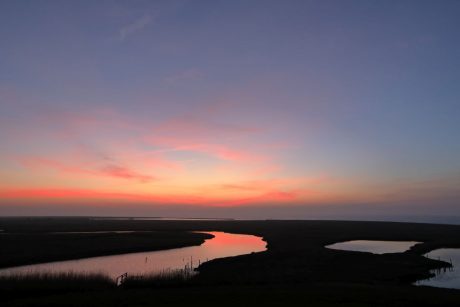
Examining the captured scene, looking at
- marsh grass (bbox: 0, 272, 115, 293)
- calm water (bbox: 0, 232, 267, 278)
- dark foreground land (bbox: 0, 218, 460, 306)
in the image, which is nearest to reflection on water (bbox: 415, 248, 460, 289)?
dark foreground land (bbox: 0, 218, 460, 306)

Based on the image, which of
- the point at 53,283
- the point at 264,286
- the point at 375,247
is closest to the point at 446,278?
the point at 264,286

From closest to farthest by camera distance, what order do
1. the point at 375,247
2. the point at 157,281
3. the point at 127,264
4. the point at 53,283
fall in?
1. the point at 53,283
2. the point at 157,281
3. the point at 127,264
4. the point at 375,247

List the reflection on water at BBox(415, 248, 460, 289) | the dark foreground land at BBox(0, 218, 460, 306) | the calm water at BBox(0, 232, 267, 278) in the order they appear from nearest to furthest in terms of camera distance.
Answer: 1. the dark foreground land at BBox(0, 218, 460, 306)
2. the reflection on water at BBox(415, 248, 460, 289)
3. the calm water at BBox(0, 232, 267, 278)

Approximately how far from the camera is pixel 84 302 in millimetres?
23609

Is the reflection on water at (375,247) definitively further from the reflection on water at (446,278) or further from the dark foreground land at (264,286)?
the dark foreground land at (264,286)

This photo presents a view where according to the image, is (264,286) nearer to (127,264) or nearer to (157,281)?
A: (157,281)

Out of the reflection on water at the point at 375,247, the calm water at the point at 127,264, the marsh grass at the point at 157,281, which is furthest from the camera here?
the reflection on water at the point at 375,247

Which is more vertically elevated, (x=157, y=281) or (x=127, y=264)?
(x=157, y=281)

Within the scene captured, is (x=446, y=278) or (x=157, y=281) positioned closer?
(x=157, y=281)

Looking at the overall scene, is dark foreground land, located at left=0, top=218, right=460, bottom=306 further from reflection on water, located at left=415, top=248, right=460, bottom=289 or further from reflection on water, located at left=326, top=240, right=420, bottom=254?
reflection on water, located at left=326, top=240, right=420, bottom=254

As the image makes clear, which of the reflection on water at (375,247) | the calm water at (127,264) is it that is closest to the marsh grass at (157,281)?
the calm water at (127,264)

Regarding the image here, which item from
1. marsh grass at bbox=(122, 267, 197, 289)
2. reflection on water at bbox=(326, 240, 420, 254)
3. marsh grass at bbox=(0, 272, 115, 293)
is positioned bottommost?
reflection on water at bbox=(326, 240, 420, 254)

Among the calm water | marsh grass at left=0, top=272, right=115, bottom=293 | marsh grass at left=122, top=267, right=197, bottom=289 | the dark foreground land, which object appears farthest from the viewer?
the calm water

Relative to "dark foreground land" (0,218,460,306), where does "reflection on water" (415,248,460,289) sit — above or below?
below
